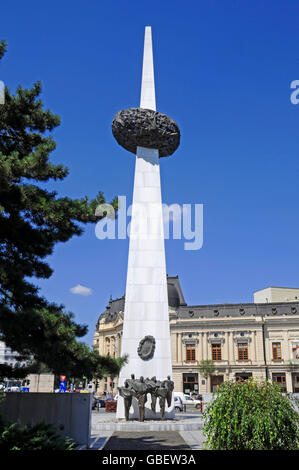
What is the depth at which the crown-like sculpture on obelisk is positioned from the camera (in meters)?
21.1

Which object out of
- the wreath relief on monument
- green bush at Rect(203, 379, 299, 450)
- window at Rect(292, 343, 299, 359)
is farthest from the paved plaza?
window at Rect(292, 343, 299, 359)

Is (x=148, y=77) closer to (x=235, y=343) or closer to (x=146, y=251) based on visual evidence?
(x=146, y=251)

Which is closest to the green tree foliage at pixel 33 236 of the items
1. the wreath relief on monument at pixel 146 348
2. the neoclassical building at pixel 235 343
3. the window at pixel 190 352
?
the wreath relief on monument at pixel 146 348

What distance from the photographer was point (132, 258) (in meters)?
22.8

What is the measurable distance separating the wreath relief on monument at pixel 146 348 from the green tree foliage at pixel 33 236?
984cm

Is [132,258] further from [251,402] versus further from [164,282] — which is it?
[251,402]

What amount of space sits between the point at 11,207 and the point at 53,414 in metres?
6.21

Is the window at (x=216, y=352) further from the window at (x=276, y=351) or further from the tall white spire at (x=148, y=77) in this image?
the tall white spire at (x=148, y=77)

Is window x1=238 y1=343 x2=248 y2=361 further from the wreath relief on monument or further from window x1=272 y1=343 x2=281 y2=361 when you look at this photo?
the wreath relief on monument

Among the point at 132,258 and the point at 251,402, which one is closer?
the point at 251,402

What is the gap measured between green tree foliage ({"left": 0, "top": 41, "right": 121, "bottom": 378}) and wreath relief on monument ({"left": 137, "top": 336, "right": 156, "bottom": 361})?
984 centimetres

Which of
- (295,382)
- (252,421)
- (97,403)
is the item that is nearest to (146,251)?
(252,421)

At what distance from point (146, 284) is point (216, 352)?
4011cm

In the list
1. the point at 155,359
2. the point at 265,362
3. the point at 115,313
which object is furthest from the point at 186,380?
the point at 155,359
